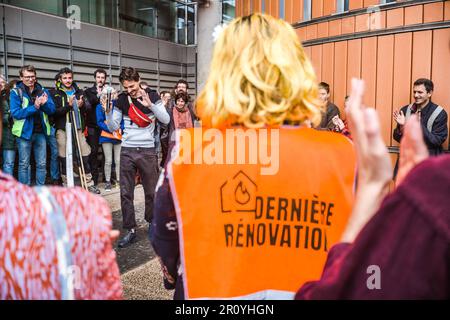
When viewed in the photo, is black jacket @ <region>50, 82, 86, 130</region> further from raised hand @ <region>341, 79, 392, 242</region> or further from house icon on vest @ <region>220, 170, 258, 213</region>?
raised hand @ <region>341, 79, 392, 242</region>

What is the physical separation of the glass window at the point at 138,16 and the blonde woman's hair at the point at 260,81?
9.11m

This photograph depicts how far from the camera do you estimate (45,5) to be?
821 centimetres

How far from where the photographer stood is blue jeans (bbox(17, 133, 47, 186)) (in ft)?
21.6

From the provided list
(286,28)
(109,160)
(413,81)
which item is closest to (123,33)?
(109,160)

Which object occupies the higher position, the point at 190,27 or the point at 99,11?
the point at 190,27

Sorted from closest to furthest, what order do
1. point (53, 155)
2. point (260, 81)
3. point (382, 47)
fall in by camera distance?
point (260, 81) < point (382, 47) < point (53, 155)

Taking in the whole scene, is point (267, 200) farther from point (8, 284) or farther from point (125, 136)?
point (125, 136)

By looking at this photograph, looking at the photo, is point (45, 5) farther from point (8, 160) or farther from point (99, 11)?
point (8, 160)

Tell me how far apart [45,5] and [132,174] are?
493 centimetres

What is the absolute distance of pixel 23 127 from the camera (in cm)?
648

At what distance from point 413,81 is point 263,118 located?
3.38m

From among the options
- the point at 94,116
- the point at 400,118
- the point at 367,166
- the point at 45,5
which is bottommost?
the point at 367,166

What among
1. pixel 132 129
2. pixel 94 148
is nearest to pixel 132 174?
pixel 132 129

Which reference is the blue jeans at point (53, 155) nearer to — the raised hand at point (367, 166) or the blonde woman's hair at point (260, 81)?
the blonde woman's hair at point (260, 81)
